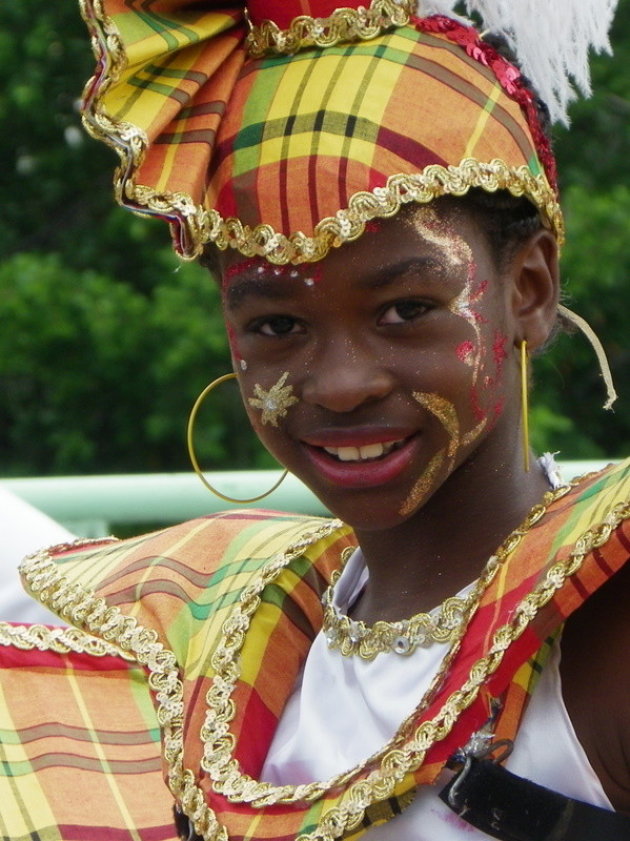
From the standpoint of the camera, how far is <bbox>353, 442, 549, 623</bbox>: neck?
188 centimetres

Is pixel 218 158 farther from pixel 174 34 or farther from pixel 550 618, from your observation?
pixel 550 618

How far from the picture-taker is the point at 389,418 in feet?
5.81

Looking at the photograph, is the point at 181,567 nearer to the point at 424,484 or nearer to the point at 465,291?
the point at 424,484

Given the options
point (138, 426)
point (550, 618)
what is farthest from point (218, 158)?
point (138, 426)

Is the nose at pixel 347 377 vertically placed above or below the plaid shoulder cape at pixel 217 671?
above

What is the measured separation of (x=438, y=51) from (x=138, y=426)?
192 inches

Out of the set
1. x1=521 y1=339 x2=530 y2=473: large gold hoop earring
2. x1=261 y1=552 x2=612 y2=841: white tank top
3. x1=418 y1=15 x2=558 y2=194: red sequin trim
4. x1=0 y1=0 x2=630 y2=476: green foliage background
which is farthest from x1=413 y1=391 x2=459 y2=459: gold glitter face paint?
x1=0 y1=0 x2=630 y2=476: green foliage background

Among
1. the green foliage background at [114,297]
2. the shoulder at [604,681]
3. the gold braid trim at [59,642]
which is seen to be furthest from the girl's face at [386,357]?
the green foliage background at [114,297]

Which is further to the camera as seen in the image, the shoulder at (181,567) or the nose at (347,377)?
the shoulder at (181,567)

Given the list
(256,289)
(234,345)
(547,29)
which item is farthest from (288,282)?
(547,29)

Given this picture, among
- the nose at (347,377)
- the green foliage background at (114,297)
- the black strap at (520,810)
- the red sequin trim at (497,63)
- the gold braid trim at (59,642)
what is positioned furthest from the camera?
the green foliage background at (114,297)

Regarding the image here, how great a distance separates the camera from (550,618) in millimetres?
1637

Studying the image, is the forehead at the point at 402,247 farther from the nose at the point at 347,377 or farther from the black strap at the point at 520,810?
the black strap at the point at 520,810

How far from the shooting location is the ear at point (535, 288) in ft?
6.21
